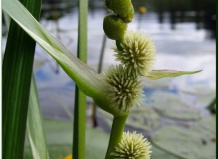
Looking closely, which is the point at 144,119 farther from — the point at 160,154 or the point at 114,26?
the point at 114,26

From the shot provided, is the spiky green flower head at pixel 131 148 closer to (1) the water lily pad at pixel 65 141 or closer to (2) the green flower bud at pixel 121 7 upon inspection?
(2) the green flower bud at pixel 121 7

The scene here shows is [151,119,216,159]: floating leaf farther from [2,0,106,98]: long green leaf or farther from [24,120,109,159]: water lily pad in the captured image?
[2,0,106,98]: long green leaf

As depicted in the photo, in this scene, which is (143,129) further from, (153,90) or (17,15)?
(17,15)

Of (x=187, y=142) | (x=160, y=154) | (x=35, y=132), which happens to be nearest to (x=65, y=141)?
(x=160, y=154)

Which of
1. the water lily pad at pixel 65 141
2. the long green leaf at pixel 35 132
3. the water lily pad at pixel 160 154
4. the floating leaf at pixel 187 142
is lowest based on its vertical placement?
the floating leaf at pixel 187 142

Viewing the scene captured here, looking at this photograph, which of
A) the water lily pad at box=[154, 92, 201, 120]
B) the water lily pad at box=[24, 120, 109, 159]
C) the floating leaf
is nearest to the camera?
the water lily pad at box=[24, 120, 109, 159]

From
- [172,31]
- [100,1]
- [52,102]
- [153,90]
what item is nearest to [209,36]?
[172,31]

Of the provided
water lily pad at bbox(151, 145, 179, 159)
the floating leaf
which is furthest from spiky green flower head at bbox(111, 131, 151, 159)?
the floating leaf

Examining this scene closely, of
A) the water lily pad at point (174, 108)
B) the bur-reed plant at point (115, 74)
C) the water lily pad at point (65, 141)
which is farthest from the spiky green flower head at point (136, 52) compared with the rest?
the water lily pad at point (174, 108)
